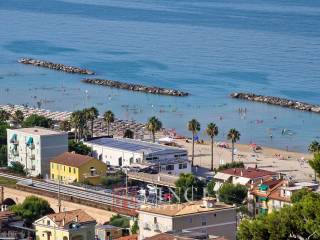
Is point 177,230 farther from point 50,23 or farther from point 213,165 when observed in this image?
point 50,23

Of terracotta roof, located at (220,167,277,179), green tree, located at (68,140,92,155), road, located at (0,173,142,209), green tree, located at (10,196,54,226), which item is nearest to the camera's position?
green tree, located at (10,196,54,226)

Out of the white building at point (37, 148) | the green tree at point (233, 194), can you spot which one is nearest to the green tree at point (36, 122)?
the white building at point (37, 148)

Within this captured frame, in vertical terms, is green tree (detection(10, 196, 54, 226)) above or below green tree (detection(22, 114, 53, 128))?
below

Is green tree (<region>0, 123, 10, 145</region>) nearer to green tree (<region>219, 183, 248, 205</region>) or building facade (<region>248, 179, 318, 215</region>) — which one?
green tree (<region>219, 183, 248, 205</region>)

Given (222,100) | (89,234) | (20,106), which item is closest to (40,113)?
(20,106)

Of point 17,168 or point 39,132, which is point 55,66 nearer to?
point 39,132

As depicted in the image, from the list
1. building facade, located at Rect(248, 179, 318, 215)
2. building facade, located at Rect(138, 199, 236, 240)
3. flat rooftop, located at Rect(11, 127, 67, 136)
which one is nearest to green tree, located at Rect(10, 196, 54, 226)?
building facade, located at Rect(248, 179, 318, 215)
